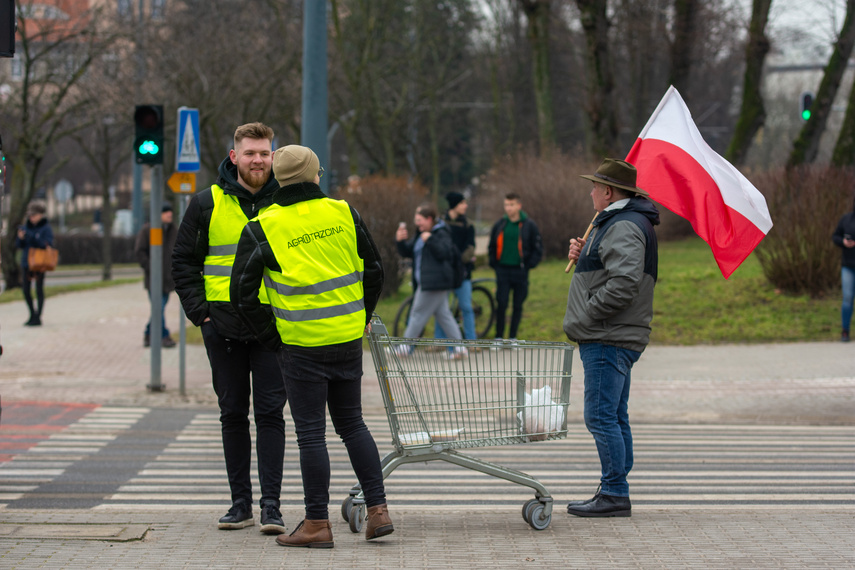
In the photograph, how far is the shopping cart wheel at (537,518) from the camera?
16.4ft

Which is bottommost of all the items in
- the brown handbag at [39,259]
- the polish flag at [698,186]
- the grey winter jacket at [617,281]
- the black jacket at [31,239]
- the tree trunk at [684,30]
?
the brown handbag at [39,259]

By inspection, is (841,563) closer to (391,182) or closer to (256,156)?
(256,156)

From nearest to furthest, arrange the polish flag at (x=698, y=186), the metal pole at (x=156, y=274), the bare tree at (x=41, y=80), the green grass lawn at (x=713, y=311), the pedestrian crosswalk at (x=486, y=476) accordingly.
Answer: the polish flag at (x=698, y=186), the pedestrian crosswalk at (x=486, y=476), the metal pole at (x=156, y=274), the green grass lawn at (x=713, y=311), the bare tree at (x=41, y=80)

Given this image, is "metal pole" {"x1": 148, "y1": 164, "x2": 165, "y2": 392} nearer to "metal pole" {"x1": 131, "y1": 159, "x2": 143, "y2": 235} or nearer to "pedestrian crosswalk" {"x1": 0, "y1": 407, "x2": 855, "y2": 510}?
"pedestrian crosswalk" {"x1": 0, "y1": 407, "x2": 855, "y2": 510}

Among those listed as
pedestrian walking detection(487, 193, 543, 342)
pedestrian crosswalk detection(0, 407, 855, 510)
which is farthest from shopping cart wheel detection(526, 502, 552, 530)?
pedestrian walking detection(487, 193, 543, 342)

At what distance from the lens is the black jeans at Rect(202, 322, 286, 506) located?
16.4 feet

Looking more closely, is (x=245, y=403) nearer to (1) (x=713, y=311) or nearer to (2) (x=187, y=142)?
(2) (x=187, y=142)

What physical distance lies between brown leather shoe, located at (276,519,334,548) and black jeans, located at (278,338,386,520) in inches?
1.4

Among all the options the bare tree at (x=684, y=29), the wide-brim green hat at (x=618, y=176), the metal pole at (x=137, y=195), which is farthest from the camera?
the metal pole at (x=137, y=195)

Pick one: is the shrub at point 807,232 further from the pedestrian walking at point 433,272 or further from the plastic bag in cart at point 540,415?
the plastic bag in cart at point 540,415

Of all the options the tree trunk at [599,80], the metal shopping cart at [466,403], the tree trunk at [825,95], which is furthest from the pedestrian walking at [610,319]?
the tree trunk at [599,80]

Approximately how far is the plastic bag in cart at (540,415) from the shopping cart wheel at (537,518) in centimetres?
34

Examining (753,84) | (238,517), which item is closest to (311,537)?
(238,517)

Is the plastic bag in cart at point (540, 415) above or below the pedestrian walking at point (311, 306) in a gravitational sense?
below
